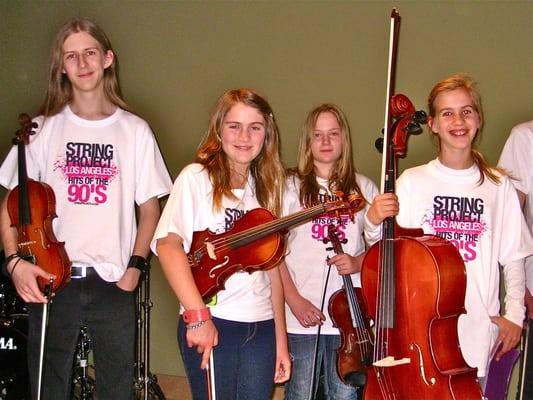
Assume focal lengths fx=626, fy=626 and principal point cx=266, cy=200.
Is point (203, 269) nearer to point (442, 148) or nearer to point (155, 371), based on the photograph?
point (442, 148)

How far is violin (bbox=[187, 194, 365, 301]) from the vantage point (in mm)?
2055

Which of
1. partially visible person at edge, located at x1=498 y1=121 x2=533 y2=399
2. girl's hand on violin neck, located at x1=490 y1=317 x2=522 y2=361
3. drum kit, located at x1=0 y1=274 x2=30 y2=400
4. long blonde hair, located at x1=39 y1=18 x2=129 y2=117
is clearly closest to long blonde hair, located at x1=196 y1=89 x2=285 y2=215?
long blonde hair, located at x1=39 y1=18 x2=129 y2=117

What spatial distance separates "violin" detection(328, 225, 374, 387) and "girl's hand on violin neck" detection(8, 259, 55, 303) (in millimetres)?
1129

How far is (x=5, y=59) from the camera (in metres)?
3.92

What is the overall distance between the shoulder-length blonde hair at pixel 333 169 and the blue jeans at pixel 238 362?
0.80 m

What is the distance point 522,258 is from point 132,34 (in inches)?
99.0

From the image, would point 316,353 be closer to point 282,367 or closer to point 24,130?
point 282,367

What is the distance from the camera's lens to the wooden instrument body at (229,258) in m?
2.06

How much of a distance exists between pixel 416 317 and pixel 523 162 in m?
1.03

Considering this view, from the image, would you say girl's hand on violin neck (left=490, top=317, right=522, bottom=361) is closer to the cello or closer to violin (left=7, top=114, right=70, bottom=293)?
the cello

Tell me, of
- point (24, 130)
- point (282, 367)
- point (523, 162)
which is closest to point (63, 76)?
point (24, 130)

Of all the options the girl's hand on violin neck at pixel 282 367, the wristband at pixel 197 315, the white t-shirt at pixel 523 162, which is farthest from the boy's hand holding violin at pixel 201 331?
the white t-shirt at pixel 523 162

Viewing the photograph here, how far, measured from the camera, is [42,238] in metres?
2.32

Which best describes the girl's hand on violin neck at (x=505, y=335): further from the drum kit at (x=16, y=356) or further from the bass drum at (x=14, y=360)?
the bass drum at (x=14, y=360)
